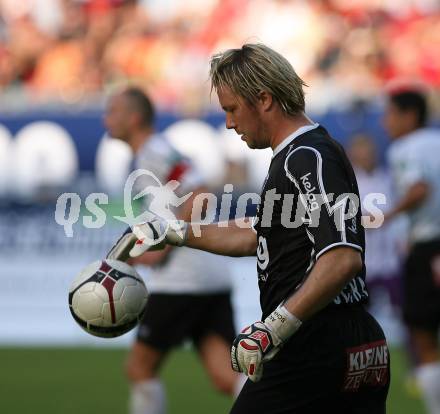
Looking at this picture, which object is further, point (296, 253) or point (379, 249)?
point (379, 249)

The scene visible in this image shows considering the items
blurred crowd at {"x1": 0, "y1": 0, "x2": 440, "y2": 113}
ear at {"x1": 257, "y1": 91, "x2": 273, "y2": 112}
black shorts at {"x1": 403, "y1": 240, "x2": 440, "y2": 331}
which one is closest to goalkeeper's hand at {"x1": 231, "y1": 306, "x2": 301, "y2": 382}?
ear at {"x1": 257, "y1": 91, "x2": 273, "y2": 112}

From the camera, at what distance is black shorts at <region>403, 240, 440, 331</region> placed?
798cm

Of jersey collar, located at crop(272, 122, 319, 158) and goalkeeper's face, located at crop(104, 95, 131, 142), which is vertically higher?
goalkeeper's face, located at crop(104, 95, 131, 142)

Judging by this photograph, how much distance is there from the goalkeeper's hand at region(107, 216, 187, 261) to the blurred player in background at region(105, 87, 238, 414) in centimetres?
231

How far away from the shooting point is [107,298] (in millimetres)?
4547

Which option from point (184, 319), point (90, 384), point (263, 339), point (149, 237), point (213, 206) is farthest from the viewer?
point (90, 384)

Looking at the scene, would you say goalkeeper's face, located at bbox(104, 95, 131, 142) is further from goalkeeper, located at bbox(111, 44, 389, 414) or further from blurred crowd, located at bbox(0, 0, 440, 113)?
blurred crowd, located at bbox(0, 0, 440, 113)

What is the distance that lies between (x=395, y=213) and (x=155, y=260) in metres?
2.02

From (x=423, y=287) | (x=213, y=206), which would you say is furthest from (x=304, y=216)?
(x=213, y=206)

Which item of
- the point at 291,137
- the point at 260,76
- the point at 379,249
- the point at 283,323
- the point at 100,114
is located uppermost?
the point at 100,114

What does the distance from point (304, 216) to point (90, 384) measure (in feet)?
21.3

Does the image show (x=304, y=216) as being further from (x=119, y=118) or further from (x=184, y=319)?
(x=119, y=118)

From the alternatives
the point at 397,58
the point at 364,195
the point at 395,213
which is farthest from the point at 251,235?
the point at 397,58

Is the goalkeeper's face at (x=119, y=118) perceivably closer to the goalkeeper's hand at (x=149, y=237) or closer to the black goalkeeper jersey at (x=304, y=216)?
the goalkeeper's hand at (x=149, y=237)
